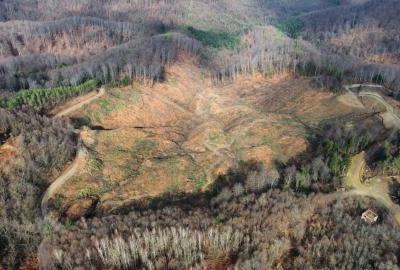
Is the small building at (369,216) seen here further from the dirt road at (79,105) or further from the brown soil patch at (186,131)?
the dirt road at (79,105)

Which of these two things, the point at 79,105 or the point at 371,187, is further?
the point at 79,105

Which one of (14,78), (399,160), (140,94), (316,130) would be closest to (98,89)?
(140,94)

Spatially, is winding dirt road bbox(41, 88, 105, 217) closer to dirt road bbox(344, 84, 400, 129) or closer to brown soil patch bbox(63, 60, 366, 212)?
brown soil patch bbox(63, 60, 366, 212)

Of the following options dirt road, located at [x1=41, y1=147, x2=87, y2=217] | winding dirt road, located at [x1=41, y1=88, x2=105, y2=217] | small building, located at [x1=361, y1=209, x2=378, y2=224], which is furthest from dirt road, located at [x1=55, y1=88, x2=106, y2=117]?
small building, located at [x1=361, y1=209, x2=378, y2=224]

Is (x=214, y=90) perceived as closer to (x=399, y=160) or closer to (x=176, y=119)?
(x=176, y=119)

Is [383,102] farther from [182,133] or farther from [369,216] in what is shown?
[182,133]

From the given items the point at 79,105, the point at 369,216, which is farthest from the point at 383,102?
the point at 79,105

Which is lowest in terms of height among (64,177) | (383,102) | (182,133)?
(64,177)

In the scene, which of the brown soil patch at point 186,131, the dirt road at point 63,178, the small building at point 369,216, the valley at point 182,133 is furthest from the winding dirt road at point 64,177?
the small building at point 369,216
